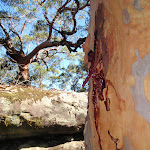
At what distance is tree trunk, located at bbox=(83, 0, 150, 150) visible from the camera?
0.56 metres

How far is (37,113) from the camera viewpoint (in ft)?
8.07

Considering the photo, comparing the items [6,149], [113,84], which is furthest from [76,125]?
[113,84]

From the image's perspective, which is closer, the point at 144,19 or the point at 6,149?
the point at 144,19

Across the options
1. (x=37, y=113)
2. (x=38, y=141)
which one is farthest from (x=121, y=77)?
(x=38, y=141)

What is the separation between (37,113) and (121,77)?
6.72 ft

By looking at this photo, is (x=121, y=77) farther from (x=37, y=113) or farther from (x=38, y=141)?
(x=38, y=141)

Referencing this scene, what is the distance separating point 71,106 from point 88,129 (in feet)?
6.25

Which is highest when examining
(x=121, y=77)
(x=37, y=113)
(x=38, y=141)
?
(x=121, y=77)

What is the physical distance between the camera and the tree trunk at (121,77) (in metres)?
0.56

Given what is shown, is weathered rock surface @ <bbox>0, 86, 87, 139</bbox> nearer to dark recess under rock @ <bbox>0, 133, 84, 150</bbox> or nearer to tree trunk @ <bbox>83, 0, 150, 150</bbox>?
dark recess under rock @ <bbox>0, 133, 84, 150</bbox>

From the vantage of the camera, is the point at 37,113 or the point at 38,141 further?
the point at 38,141

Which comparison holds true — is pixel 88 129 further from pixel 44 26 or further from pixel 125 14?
pixel 44 26

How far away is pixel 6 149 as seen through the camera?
2.38 m

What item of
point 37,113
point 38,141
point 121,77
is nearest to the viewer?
point 121,77
